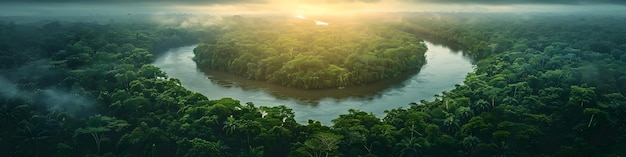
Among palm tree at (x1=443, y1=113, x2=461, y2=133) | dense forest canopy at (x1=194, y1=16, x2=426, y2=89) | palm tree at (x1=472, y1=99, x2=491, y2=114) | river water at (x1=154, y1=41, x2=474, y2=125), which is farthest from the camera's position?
dense forest canopy at (x1=194, y1=16, x2=426, y2=89)

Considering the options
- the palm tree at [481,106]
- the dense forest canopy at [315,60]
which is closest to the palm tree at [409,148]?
the palm tree at [481,106]

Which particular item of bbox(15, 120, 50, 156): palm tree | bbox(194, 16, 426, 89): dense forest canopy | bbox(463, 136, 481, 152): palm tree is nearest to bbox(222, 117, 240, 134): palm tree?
bbox(15, 120, 50, 156): palm tree

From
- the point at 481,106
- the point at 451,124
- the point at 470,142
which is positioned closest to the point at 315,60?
the point at 481,106

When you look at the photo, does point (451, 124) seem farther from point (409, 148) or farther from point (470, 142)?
point (409, 148)

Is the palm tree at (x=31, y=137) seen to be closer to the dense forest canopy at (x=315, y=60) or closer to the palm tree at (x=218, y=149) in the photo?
the palm tree at (x=218, y=149)

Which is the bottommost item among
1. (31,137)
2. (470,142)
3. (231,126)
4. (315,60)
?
(31,137)

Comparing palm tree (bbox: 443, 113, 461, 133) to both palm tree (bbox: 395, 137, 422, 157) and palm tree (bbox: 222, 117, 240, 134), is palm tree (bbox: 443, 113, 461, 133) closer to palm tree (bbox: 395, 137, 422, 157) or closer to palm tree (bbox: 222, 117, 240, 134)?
palm tree (bbox: 395, 137, 422, 157)

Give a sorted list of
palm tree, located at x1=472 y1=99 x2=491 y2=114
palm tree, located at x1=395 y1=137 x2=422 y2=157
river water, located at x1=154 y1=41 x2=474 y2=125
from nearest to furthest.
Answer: palm tree, located at x1=395 y1=137 x2=422 y2=157, palm tree, located at x1=472 y1=99 x2=491 y2=114, river water, located at x1=154 y1=41 x2=474 y2=125

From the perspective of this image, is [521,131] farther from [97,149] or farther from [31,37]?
[31,37]

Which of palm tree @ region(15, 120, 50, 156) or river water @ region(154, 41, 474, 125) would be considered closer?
palm tree @ region(15, 120, 50, 156)

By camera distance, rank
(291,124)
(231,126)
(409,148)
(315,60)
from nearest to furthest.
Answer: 1. (409,148)
2. (231,126)
3. (291,124)
4. (315,60)

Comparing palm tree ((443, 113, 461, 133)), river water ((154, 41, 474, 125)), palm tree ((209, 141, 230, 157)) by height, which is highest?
palm tree ((443, 113, 461, 133))
